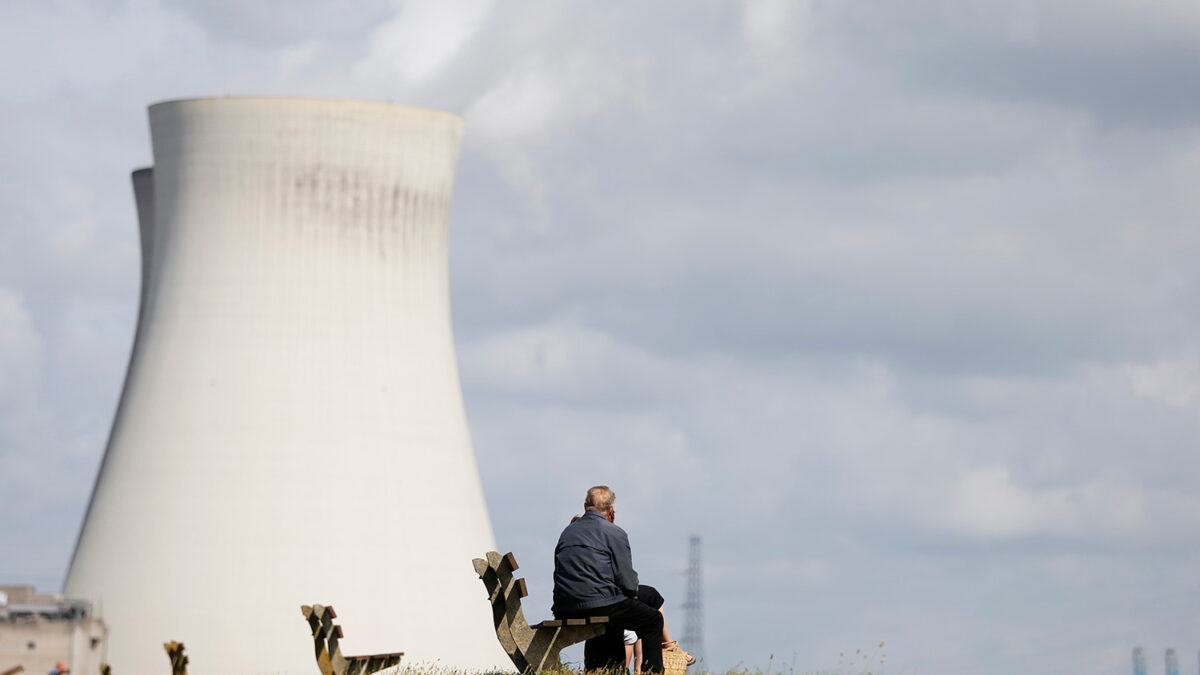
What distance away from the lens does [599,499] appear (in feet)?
30.1

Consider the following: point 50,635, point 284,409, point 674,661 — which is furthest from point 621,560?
point 50,635

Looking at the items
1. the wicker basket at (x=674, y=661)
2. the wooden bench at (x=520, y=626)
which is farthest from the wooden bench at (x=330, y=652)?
the wicker basket at (x=674, y=661)

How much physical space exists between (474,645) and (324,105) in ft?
25.6

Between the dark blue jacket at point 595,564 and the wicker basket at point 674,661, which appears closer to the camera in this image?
the dark blue jacket at point 595,564

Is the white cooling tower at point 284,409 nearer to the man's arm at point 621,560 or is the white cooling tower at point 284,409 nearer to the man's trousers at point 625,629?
the man's trousers at point 625,629

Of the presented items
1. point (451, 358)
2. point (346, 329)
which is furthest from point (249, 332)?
point (451, 358)

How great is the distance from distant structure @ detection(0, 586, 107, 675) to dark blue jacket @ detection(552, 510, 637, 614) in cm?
1551

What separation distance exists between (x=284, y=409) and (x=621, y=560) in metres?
13.8

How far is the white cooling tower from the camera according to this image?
72.5 ft

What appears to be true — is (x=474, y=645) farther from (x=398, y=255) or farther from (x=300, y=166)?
(x=300, y=166)

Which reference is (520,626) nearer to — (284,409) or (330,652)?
(330,652)

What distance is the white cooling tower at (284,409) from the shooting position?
2209 cm

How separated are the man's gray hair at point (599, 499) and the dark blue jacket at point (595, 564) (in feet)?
0.13

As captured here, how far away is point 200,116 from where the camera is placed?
75.0 feet
